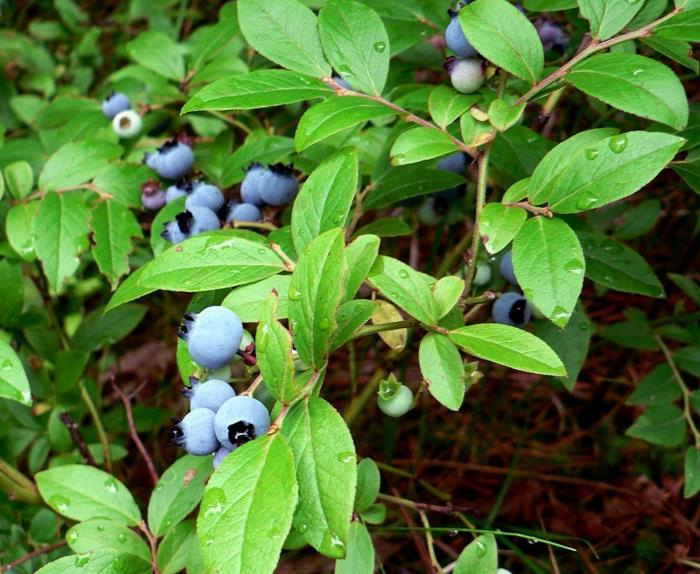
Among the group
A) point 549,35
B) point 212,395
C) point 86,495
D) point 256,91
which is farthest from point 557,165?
point 86,495

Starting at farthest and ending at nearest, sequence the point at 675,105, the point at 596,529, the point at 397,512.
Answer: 1. the point at 596,529
2. the point at 397,512
3. the point at 675,105

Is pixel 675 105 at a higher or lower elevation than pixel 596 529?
higher

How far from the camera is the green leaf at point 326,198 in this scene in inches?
38.9

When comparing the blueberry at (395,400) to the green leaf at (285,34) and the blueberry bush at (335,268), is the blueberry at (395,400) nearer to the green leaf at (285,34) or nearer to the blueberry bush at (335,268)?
the blueberry bush at (335,268)

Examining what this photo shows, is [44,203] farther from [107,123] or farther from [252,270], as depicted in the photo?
[252,270]

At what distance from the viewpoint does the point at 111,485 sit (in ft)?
3.95

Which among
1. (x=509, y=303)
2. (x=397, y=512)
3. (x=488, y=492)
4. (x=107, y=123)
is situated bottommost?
(x=488, y=492)

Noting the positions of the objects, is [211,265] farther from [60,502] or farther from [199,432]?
[60,502]

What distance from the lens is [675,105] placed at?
0.89 meters

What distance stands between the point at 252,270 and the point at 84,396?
39.5 inches

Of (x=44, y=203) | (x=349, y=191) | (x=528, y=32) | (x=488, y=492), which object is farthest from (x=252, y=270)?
(x=488, y=492)

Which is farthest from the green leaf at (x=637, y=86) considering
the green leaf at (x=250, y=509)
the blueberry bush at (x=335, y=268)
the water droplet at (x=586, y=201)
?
the green leaf at (x=250, y=509)

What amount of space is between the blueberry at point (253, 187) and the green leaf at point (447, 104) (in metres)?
0.34

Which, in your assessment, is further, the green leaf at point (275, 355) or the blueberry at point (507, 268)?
the blueberry at point (507, 268)
